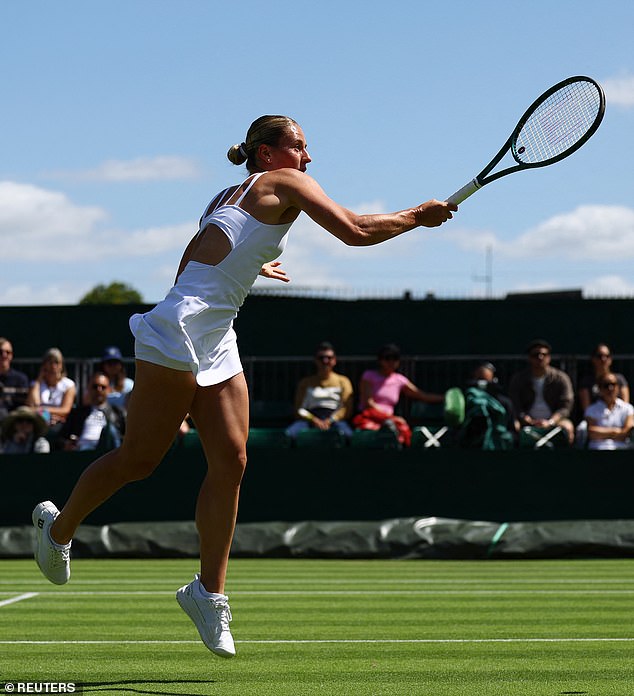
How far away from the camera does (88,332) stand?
16.7 m

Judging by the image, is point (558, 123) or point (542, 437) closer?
point (558, 123)

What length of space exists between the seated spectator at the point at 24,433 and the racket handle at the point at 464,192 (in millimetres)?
8154

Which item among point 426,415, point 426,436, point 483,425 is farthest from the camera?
point 426,415

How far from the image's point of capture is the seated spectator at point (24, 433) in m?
12.3

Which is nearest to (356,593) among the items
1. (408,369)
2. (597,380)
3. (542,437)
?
(542,437)

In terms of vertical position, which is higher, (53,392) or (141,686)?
(53,392)

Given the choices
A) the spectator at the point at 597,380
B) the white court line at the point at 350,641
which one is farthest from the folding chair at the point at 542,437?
the white court line at the point at 350,641

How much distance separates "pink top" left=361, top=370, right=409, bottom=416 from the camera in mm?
13227

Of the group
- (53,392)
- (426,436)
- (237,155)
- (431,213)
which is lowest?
(426,436)

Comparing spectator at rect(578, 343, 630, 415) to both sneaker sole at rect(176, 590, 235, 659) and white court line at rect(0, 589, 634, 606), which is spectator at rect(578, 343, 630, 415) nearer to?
white court line at rect(0, 589, 634, 606)

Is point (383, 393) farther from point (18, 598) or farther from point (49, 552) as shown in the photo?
point (49, 552)

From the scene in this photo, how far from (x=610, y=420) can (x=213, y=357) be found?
862 cm

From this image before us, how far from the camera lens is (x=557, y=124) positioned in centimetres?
546

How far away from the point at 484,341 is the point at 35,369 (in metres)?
5.83
